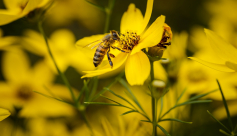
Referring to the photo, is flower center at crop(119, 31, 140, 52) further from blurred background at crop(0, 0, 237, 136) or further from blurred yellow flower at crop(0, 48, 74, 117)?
blurred yellow flower at crop(0, 48, 74, 117)

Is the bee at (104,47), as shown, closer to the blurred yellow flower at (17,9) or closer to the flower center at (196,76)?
the blurred yellow flower at (17,9)

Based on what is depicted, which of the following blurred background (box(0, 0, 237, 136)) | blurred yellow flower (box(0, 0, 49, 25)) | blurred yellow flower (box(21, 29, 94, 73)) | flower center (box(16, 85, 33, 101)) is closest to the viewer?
blurred yellow flower (box(0, 0, 49, 25))

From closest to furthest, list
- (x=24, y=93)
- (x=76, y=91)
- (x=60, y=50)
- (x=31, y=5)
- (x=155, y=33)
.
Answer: (x=155, y=33) < (x=31, y=5) < (x=24, y=93) < (x=76, y=91) < (x=60, y=50)

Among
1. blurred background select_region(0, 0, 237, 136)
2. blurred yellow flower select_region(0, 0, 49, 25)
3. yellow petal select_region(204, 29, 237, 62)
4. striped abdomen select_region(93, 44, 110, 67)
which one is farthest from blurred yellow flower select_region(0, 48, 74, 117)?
yellow petal select_region(204, 29, 237, 62)

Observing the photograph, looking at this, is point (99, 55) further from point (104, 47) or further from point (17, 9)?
point (17, 9)

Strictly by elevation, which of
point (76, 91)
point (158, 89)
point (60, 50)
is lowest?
point (76, 91)

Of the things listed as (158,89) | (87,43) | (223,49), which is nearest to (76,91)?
(87,43)
